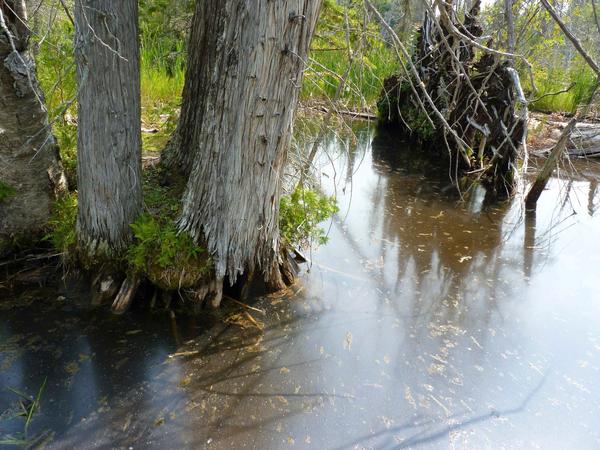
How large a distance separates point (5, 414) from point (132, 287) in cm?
90

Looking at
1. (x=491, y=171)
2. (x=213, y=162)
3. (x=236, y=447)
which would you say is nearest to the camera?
(x=236, y=447)

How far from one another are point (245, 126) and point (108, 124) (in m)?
Answer: 0.72

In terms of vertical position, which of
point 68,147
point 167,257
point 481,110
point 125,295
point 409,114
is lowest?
point 125,295

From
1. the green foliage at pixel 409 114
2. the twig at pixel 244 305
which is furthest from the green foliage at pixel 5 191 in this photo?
the green foliage at pixel 409 114

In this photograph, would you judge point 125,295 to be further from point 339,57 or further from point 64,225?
point 339,57

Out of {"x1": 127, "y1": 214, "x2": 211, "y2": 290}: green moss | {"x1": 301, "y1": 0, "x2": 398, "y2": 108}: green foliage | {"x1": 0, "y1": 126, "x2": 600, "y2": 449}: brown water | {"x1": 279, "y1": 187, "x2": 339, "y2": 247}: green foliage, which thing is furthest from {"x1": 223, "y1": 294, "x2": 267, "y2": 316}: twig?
{"x1": 301, "y1": 0, "x2": 398, "y2": 108}: green foliage

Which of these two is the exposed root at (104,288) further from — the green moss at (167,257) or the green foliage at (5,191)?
the green foliage at (5,191)

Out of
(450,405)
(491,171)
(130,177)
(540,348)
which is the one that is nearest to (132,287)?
(130,177)

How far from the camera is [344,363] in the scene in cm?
260

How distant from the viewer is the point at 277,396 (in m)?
2.33

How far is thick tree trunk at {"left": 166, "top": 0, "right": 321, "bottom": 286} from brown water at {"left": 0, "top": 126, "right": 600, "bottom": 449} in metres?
0.46

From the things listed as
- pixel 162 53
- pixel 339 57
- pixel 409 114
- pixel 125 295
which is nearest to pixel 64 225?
pixel 125 295

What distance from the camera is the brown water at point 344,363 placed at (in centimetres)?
214

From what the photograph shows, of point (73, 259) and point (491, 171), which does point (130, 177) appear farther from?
point (491, 171)
